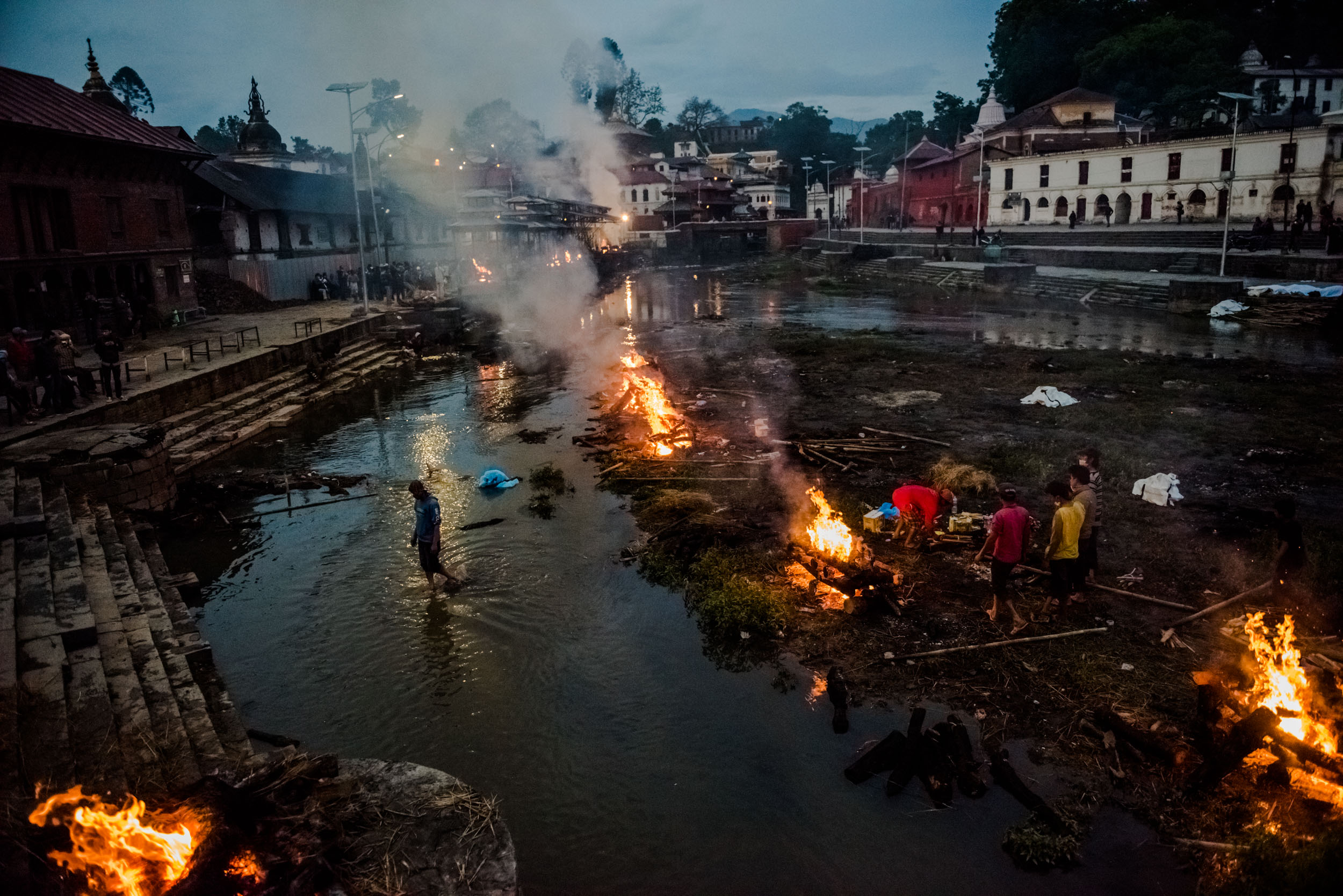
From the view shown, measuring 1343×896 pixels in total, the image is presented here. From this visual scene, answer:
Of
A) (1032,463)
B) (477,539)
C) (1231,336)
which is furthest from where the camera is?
(1231,336)

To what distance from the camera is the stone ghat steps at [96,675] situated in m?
6.77

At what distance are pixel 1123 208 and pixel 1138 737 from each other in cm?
6205

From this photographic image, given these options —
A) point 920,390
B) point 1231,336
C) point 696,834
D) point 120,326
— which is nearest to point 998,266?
point 1231,336

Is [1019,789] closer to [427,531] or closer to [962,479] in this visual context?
[962,479]

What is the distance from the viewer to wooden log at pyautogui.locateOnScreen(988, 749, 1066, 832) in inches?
281

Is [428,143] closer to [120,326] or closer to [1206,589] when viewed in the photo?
[120,326]

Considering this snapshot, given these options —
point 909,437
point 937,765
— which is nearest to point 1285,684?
point 937,765

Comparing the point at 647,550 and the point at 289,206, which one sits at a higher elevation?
the point at 289,206

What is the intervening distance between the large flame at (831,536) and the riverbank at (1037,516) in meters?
0.51

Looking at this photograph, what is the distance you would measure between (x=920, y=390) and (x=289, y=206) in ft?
122

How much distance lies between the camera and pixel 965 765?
25.6ft

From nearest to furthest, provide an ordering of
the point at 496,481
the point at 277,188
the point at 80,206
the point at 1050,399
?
the point at 496,481
the point at 1050,399
the point at 80,206
the point at 277,188

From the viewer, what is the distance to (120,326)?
2877 centimetres

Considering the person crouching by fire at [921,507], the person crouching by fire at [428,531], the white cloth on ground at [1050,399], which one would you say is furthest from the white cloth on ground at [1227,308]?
the person crouching by fire at [428,531]
